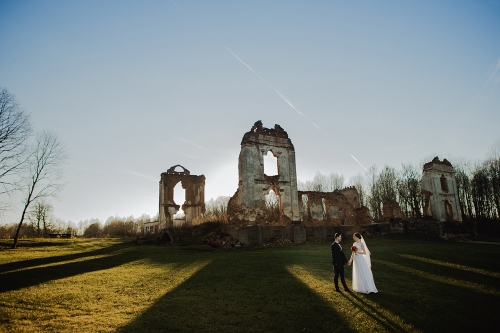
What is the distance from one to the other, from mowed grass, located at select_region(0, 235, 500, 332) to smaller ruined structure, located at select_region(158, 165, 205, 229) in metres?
20.7

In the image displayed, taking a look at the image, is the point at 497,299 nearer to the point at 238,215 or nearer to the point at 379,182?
the point at 238,215

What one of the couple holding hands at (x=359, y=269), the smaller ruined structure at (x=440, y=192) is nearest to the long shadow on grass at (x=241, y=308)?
the couple holding hands at (x=359, y=269)

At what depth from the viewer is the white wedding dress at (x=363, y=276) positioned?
737 cm

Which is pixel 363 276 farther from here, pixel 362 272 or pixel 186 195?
pixel 186 195

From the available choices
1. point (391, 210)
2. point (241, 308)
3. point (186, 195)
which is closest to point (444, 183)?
point (391, 210)

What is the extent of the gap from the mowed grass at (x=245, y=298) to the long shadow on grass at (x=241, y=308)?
20 mm

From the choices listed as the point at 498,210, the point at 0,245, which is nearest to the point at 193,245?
the point at 0,245

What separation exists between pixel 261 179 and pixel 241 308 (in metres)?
16.2

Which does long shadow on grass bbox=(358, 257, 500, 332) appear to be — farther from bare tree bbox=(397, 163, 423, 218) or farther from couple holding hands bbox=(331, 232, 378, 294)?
bare tree bbox=(397, 163, 423, 218)

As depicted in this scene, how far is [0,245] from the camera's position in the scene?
64.4ft

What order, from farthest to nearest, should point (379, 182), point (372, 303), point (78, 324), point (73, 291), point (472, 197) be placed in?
point (379, 182), point (472, 197), point (73, 291), point (372, 303), point (78, 324)

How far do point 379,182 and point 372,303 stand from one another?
152 feet

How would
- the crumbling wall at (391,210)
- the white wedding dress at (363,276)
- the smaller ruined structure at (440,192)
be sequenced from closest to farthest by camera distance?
1. the white wedding dress at (363,276)
2. the crumbling wall at (391,210)
3. the smaller ruined structure at (440,192)

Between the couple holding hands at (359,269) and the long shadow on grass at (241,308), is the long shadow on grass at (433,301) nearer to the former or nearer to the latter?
the couple holding hands at (359,269)
